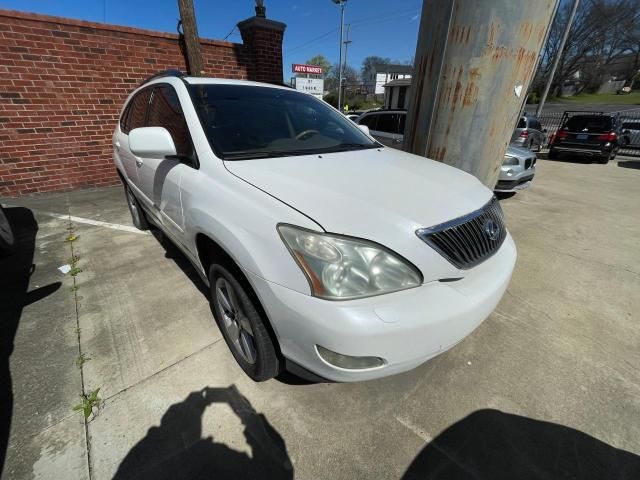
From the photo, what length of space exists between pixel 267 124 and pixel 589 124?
12762 millimetres

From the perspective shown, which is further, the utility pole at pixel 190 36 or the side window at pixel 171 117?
the utility pole at pixel 190 36

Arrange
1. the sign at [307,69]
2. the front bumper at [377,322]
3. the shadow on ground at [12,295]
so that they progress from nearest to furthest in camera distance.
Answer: the front bumper at [377,322] < the shadow on ground at [12,295] < the sign at [307,69]

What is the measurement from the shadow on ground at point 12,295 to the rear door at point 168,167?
4.16 feet

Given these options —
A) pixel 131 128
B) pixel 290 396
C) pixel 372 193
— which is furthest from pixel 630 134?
pixel 131 128

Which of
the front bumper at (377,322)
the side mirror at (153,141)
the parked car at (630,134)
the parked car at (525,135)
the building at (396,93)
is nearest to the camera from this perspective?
the front bumper at (377,322)

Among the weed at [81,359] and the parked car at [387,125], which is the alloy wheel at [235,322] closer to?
the weed at [81,359]

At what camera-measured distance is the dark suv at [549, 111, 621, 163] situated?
986cm

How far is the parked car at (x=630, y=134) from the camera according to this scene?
40.1ft

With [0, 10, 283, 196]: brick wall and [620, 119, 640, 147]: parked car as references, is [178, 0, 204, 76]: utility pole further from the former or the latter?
[620, 119, 640, 147]: parked car

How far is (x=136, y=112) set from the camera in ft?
10.4

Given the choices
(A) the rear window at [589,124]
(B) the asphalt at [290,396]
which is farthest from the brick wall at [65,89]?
(A) the rear window at [589,124]

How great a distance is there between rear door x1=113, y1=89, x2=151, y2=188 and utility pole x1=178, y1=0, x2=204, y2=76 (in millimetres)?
2858

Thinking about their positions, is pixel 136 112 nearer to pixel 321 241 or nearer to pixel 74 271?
pixel 74 271

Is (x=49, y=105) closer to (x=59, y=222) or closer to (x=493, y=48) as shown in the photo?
(x=59, y=222)
